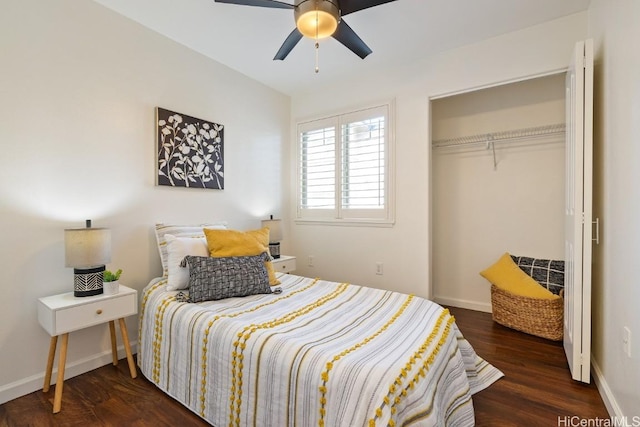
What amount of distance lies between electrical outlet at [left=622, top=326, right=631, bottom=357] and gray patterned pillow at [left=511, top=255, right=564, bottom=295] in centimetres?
132

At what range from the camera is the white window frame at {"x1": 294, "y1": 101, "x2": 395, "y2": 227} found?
325 cm

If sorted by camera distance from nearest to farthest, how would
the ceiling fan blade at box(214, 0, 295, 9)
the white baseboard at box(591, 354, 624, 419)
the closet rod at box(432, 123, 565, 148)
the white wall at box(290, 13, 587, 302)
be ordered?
the white baseboard at box(591, 354, 624, 419) < the ceiling fan blade at box(214, 0, 295, 9) < the white wall at box(290, 13, 587, 302) < the closet rod at box(432, 123, 565, 148)

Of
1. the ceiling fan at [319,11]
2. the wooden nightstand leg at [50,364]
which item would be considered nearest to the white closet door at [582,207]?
the ceiling fan at [319,11]

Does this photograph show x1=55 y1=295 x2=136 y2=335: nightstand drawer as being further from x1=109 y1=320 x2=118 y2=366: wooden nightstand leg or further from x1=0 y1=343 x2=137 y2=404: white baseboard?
x1=0 y1=343 x2=137 y2=404: white baseboard

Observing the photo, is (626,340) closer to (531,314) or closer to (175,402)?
(531,314)

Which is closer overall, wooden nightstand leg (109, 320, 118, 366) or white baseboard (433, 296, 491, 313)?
wooden nightstand leg (109, 320, 118, 366)

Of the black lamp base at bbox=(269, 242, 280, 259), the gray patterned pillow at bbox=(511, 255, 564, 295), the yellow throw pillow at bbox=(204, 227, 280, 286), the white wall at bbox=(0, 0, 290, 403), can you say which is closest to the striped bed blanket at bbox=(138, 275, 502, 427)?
the yellow throw pillow at bbox=(204, 227, 280, 286)

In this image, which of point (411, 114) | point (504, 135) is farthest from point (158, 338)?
point (504, 135)

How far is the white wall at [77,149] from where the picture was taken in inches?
74.5

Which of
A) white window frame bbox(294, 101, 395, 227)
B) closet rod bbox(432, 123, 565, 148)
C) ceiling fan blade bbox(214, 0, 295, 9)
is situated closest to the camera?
ceiling fan blade bbox(214, 0, 295, 9)

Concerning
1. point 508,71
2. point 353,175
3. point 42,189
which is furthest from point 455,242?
point 42,189

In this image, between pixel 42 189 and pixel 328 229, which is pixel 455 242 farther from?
pixel 42 189

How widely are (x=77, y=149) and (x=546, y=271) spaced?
4.06 m

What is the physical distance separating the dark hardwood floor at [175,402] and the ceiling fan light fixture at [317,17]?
232 centimetres
